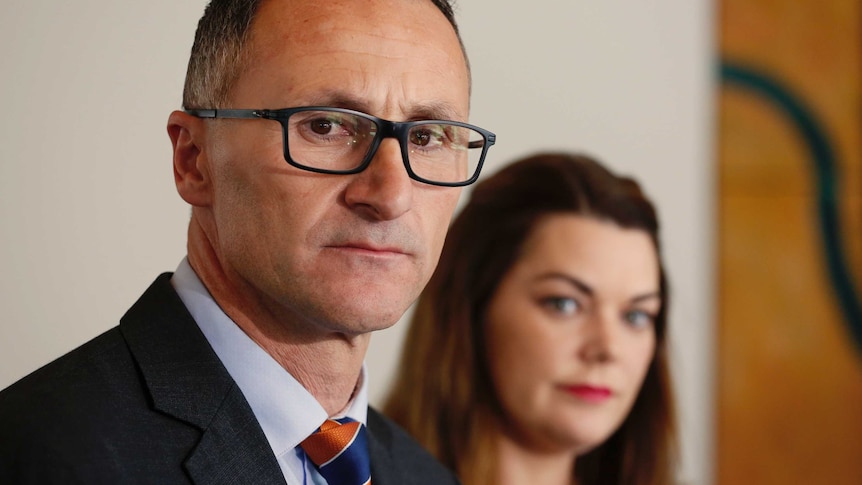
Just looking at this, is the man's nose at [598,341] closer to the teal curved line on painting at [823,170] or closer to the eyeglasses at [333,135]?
the eyeglasses at [333,135]

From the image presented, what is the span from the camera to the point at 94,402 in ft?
3.67

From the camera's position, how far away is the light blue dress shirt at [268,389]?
1.27 m

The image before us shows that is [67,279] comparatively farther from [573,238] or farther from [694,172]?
[694,172]

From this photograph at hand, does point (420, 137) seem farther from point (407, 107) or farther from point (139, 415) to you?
point (139, 415)

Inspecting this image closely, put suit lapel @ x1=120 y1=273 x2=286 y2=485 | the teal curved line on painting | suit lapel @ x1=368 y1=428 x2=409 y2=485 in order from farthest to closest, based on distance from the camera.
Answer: the teal curved line on painting, suit lapel @ x1=368 y1=428 x2=409 y2=485, suit lapel @ x1=120 y1=273 x2=286 y2=485

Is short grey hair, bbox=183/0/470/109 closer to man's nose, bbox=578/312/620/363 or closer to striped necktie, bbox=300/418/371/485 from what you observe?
striped necktie, bbox=300/418/371/485

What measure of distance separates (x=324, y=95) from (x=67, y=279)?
2.50ft

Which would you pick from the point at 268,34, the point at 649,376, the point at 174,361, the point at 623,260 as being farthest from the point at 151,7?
the point at 649,376

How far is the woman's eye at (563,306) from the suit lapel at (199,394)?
102 centimetres

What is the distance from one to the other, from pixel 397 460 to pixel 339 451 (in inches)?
9.8

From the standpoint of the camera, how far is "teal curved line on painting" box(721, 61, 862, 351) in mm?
3559

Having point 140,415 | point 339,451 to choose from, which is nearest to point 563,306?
point 339,451

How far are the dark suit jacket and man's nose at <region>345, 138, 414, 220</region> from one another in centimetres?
26

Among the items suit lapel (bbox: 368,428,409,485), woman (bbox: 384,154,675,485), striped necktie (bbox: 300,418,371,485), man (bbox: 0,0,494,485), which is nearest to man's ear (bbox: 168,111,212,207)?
man (bbox: 0,0,494,485)
